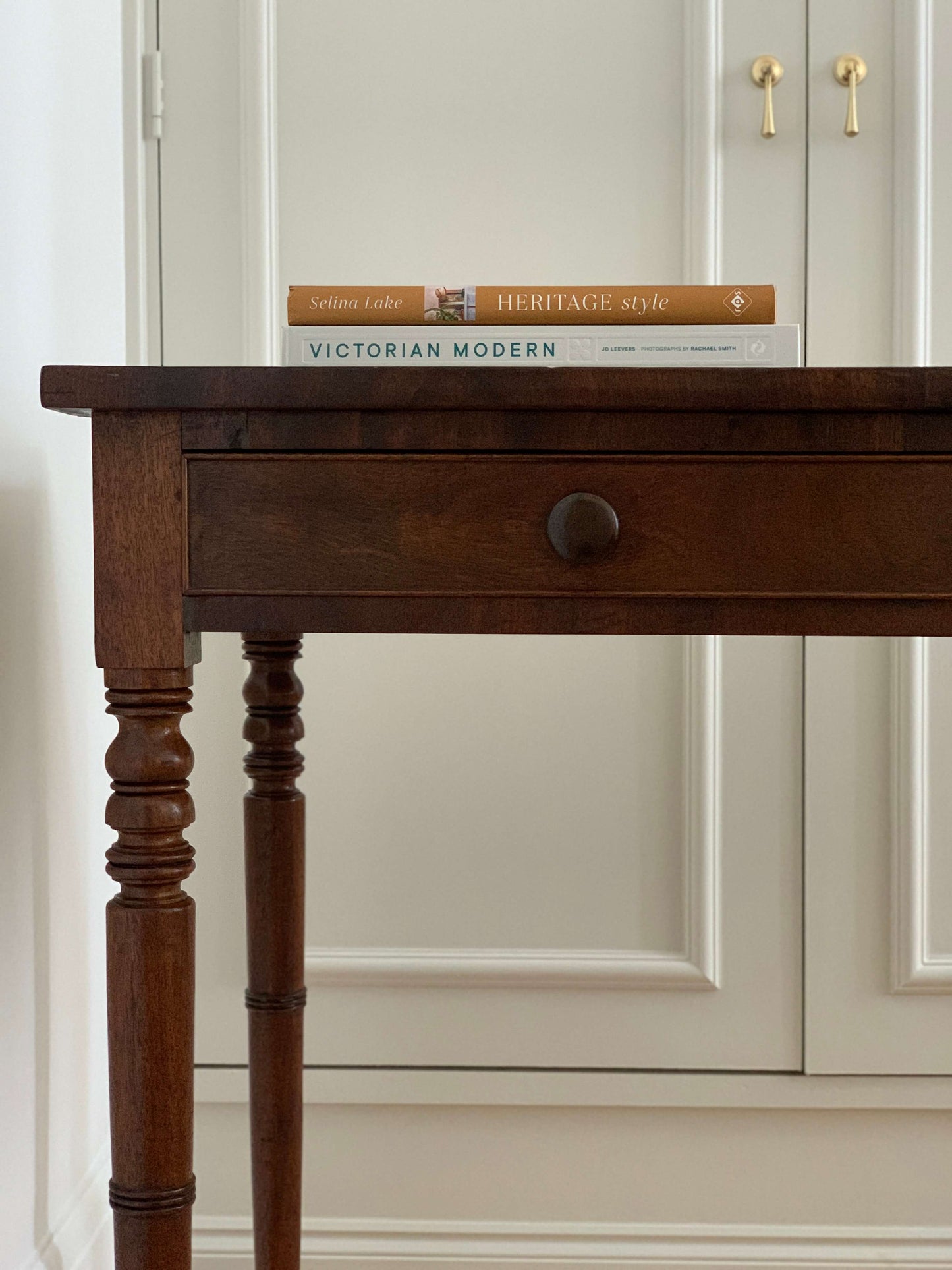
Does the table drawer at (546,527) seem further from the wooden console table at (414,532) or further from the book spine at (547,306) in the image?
the book spine at (547,306)

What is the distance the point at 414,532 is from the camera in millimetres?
628

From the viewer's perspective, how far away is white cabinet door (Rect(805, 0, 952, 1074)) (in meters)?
1.09

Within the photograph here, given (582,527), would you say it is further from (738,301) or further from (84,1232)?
(84,1232)

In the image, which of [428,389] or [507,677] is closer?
[428,389]

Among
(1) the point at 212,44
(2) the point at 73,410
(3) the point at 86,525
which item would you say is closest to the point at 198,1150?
(3) the point at 86,525

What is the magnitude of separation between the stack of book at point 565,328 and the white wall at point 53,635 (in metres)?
0.31

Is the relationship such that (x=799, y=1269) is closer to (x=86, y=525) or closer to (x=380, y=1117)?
(x=380, y=1117)

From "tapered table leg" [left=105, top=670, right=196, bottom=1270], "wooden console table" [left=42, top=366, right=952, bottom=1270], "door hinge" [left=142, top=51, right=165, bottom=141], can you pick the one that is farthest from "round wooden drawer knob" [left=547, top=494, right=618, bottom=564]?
"door hinge" [left=142, top=51, right=165, bottom=141]

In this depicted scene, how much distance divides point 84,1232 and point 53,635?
1.68 ft

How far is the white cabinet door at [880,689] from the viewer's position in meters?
1.09

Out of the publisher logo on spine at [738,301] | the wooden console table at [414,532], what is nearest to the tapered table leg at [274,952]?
the wooden console table at [414,532]

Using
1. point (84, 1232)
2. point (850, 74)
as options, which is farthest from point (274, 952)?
point (850, 74)

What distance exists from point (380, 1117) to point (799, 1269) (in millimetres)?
436

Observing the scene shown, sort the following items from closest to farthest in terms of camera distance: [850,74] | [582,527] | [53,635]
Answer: [582,527] < [53,635] < [850,74]
